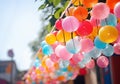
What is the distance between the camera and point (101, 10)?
112 inches

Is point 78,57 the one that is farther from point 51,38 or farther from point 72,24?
point 72,24

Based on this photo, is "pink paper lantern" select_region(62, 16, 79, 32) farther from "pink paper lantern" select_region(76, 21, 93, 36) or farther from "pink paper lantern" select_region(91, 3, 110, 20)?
"pink paper lantern" select_region(91, 3, 110, 20)

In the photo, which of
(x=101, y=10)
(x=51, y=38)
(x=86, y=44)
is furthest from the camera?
(x=51, y=38)

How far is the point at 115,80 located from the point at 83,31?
136 inches

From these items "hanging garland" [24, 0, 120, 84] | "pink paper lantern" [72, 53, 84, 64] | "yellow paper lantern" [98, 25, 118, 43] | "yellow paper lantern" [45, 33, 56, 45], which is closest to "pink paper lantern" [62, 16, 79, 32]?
"hanging garland" [24, 0, 120, 84]

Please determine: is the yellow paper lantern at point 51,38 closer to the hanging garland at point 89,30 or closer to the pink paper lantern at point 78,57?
the hanging garland at point 89,30

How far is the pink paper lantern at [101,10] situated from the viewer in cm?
284

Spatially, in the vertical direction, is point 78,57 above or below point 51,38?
below

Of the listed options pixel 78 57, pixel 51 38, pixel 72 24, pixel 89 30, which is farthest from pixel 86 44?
pixel 51 38

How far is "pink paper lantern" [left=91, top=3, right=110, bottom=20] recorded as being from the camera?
2844 mm

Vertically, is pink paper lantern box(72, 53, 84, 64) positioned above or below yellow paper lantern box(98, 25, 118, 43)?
below

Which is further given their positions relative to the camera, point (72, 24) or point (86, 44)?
point (86, 44)

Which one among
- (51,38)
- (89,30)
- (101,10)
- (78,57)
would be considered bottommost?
(78,57)

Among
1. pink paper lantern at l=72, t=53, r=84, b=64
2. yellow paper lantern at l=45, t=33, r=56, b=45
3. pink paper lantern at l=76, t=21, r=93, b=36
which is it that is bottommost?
pink paper lantern at l=72, t=53, r=84, b=64
